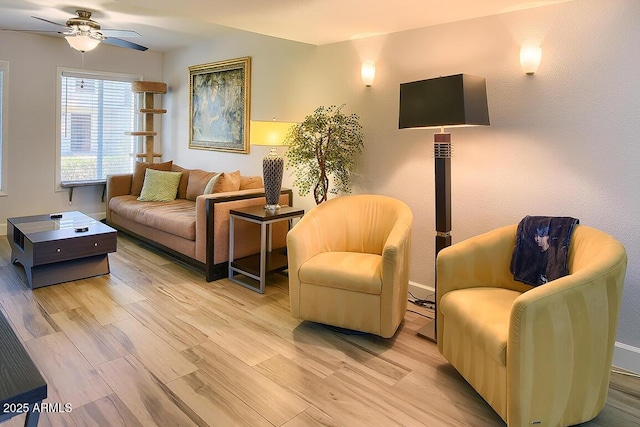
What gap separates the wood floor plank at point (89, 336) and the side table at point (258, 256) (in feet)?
3.91

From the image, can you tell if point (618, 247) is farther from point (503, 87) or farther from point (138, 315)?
point (138, 315)

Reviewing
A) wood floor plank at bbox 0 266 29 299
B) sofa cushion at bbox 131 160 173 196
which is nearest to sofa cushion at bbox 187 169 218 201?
sofa cushion at bbox 131 160 173 196

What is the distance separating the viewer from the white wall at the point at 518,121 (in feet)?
8.02

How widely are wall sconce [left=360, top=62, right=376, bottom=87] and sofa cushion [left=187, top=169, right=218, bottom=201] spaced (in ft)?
7.25

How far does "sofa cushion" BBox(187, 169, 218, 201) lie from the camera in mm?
4945

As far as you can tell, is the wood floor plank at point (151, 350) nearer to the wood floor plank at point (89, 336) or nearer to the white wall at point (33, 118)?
the wood floor plank at point (89, 336)

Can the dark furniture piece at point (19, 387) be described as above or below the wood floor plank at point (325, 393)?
Result: above

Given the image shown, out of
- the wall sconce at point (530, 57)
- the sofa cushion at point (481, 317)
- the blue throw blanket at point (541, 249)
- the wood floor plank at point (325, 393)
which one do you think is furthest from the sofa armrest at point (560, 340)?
the wall sconce at point (530, 57)

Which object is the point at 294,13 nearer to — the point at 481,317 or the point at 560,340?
the point at 481,317

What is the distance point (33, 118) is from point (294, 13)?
4004 mm

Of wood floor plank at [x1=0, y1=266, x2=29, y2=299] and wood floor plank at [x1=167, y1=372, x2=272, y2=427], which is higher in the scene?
wood floor plank at [x1=0, y1=266, x2=29, y2=299]

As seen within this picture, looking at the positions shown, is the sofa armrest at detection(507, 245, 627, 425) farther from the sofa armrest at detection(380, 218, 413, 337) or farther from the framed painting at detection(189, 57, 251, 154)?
the framed painting at detection(189, 57, 251, 154)

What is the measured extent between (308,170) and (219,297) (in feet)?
4.47

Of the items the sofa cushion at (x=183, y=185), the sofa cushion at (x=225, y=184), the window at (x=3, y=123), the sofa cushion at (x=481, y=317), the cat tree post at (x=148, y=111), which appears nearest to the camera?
the sofa cushion at (x=481, y=317)
